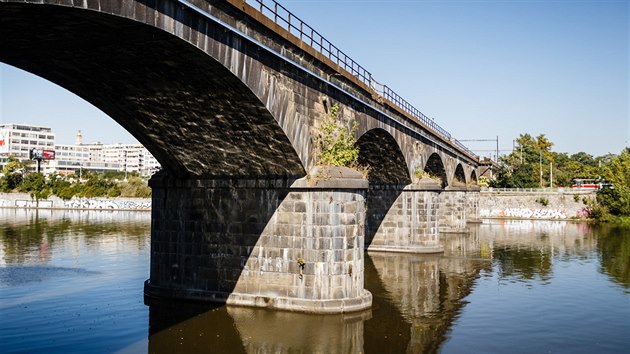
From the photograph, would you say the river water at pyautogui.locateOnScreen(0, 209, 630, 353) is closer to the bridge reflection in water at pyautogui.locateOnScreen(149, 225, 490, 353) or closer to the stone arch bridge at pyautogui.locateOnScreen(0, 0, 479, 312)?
the bridge reflection in water at pyautogui.locateOnScreen(149, 225, 490, 353)

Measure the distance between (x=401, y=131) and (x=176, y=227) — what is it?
19202 millimetres

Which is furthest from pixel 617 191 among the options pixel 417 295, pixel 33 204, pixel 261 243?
pixel 33 204

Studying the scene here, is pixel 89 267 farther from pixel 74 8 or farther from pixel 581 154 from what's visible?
pixel 581 154

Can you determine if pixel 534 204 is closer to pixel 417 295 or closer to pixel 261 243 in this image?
pixel 417 295

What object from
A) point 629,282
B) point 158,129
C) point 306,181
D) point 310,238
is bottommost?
point 629,282

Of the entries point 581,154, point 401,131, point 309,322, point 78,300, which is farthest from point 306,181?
point 581,154

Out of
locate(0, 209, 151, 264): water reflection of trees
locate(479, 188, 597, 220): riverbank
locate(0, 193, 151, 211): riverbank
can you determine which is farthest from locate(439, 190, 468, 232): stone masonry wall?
locate(0, 193, 151, 211): riverbank

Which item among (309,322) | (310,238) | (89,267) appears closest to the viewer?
(309,322)

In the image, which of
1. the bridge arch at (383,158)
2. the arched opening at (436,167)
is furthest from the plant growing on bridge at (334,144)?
the arched opening at (436,167)

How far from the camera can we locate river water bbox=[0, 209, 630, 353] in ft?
56.2

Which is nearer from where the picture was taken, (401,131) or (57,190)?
(401,131)

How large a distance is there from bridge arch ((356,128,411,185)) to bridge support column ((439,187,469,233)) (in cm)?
1906

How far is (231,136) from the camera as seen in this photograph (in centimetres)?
2070

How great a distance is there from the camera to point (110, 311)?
69.8 feet
